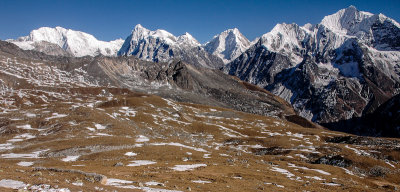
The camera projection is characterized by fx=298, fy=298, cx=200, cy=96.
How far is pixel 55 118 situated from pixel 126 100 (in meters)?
82.0

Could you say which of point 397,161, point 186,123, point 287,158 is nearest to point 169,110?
point 186,123

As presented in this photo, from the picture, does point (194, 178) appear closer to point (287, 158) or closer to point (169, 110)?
point (287, 158)

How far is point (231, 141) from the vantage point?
336 feet

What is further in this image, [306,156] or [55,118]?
[55,118]

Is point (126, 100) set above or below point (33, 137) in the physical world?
above

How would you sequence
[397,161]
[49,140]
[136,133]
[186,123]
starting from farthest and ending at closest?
[186,123] → [136,133] → [49,140] → [397,161]

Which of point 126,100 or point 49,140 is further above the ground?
point 126,100

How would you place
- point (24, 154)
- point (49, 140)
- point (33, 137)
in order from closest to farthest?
point (24, 154) < point (49, 140) < point (33, 137)

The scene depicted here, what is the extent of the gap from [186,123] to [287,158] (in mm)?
64555

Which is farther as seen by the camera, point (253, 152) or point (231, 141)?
point (231, 141)

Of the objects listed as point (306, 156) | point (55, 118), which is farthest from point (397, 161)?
point (55, 118)

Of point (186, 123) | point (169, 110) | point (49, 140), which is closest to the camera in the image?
point (49, 140)

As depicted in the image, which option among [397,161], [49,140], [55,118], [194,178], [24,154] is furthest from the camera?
[55,118]

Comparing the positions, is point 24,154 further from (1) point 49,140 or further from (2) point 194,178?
(2) point 194,178
